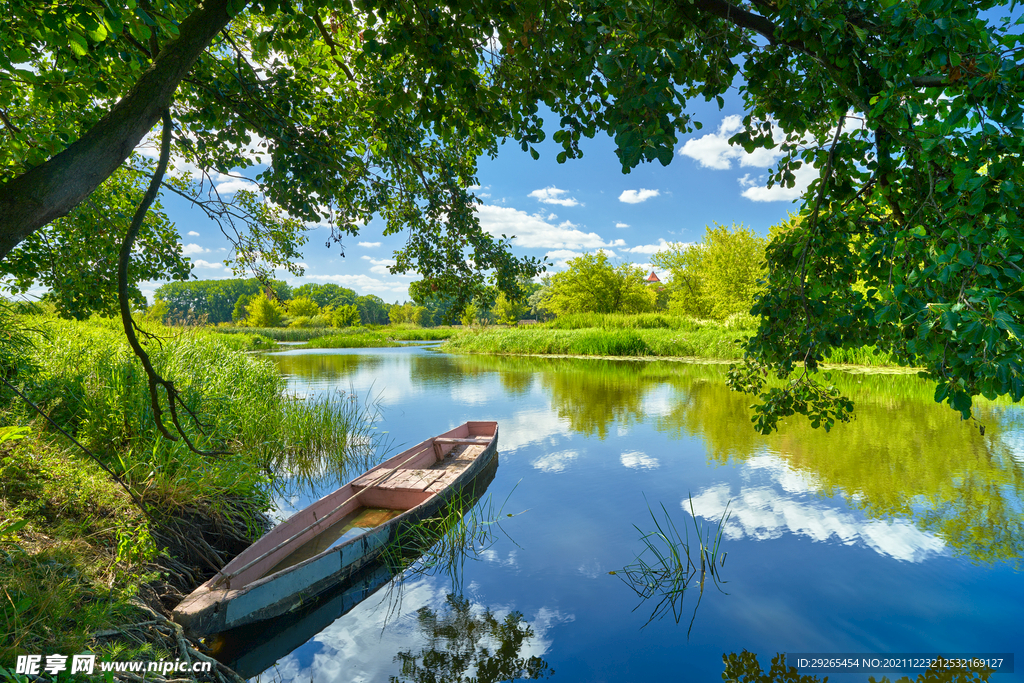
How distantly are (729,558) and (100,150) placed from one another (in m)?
6.49

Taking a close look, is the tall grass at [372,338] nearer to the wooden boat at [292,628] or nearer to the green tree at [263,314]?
the green tree at [263,314]

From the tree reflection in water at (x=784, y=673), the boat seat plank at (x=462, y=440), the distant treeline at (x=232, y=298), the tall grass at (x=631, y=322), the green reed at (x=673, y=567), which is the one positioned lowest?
the tree reflection in water at (x=784, y=673)

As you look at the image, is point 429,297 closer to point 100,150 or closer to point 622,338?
point 100,150

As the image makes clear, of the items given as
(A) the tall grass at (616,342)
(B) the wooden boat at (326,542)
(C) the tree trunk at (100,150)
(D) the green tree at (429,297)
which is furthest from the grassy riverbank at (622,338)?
(C) the tree trunk at (100,150)

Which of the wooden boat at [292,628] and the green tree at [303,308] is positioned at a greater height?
the green tree at [303,308]

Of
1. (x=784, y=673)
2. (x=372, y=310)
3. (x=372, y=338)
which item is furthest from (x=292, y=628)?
(x=372, y=310)

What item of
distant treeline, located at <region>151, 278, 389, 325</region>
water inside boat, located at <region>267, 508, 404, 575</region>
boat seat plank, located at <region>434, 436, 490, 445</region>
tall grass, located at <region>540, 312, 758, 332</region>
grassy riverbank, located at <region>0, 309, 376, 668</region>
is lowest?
water inside boat, located at <region>267, 508, 404, 575</region>

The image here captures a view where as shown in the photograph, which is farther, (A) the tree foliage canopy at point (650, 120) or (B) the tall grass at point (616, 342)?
(B) the tall grass at point (616, 342)

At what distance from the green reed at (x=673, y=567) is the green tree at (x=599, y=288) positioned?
30.2 m

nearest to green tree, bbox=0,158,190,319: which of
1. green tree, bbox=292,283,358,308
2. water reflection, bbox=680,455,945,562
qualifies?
water reflection, bbox=680,455,945,562

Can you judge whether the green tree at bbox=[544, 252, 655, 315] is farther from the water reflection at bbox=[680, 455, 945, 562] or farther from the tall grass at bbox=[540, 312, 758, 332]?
the water reflection at bbox=[680, 455, 945, 562]

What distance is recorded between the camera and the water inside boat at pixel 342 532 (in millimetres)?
4782

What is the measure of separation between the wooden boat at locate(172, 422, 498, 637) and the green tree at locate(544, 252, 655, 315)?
93.5ft

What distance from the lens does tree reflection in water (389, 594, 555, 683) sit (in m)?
3.72
